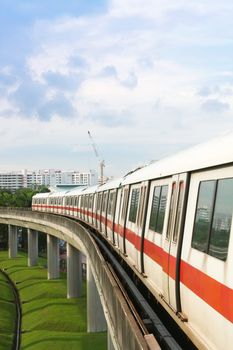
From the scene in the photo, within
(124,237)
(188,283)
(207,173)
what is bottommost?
(124,237)

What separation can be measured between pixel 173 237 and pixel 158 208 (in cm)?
204

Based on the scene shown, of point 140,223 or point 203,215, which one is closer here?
point 203,215

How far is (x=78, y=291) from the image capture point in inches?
1820

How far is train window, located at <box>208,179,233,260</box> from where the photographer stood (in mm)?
6145

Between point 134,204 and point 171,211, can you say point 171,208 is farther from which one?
point 134,204

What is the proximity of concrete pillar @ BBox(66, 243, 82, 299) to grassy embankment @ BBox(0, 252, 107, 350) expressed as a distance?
83 cm

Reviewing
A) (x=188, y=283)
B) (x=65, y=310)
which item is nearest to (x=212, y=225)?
(x=188, y=283)

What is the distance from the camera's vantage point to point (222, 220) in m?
6.39

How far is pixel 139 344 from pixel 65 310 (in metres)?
34.0

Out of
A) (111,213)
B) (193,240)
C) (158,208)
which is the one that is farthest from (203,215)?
(111,213)

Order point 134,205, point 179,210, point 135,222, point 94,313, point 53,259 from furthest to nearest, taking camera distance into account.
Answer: point 53,259 < point 94,313 < point 134,205 < point 135,222 < point 179,210

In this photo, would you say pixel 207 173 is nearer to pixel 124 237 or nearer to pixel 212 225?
pixel 212 225

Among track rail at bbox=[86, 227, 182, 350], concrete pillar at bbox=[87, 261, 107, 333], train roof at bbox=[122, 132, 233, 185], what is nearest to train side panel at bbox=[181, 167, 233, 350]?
train roof at bbox=[122, 132, 233, 185]

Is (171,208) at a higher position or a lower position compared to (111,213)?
higher
